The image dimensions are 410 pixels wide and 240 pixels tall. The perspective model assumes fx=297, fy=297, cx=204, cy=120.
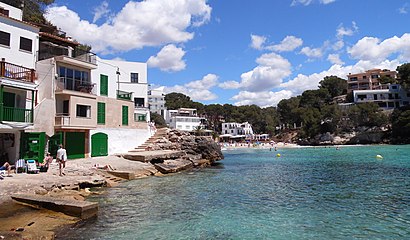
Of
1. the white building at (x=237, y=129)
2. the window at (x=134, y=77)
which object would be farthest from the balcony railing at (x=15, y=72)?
the white building at (x=237, y=129)

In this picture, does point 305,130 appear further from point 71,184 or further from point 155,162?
point 71,184

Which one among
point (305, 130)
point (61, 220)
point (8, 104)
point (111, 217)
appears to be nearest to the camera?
point (61, 220)

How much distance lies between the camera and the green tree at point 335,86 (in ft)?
400

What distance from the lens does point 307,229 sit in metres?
10.6

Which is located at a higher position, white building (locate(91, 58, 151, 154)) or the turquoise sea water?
white building (locate(91, 58, 151, 154))

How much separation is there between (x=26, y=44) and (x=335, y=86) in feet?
396

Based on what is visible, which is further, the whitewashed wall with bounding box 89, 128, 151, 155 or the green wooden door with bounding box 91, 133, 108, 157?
the whitewashed wall with bounding box 89, 128, 151, 155

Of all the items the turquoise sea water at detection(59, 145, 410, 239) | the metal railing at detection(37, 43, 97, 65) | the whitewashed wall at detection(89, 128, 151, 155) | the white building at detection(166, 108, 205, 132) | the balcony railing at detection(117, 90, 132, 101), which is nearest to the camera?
the turquoise sea water at detection(59, 145, 410, 239)

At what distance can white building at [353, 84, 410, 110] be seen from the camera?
98713 mm

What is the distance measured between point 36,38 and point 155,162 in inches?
565

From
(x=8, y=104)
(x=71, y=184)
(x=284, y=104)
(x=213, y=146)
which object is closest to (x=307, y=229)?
(x=71, y=184)

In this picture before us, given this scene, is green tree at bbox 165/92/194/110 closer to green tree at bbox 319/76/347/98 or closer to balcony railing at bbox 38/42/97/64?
green tree at bbox 319/76/347/98

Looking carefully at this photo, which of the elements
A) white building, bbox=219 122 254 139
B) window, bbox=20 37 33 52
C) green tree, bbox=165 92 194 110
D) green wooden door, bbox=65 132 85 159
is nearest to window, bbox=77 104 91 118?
green wooden door, bbox=65 132 85 159

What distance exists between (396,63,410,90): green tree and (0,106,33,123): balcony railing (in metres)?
101
